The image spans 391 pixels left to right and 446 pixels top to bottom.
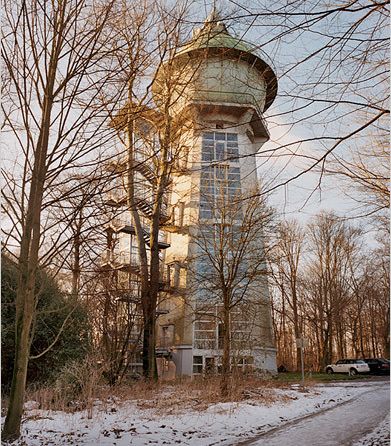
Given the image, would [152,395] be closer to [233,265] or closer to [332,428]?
[233,265]

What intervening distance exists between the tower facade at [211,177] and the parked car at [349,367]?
4.44 m

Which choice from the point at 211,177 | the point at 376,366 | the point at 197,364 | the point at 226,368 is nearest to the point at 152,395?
the point at 226,368

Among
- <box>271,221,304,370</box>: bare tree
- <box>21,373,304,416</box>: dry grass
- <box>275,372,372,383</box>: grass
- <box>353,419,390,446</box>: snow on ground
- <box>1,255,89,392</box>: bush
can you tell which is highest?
<box>271,221,304,370</box>: bare tree

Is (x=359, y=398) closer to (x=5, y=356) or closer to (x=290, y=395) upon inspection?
(x=290, y=395)

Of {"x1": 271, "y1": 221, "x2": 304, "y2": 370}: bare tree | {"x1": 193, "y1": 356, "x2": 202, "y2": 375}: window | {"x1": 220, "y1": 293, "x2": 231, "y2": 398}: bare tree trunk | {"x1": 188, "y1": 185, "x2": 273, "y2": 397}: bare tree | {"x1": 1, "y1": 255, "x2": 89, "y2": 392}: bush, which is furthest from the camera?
{"x1": 193, "y1": 356, "x2": 202, "y2": 375}: window

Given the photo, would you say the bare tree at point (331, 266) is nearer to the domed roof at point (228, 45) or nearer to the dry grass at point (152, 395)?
the domed roof at point (228, 45)

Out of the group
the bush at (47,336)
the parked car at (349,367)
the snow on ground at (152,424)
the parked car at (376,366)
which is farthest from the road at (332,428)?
the parked car at (349,367)

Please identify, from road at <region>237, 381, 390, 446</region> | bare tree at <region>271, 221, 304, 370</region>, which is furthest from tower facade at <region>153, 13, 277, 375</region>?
road at <region>237, 381, 390, 446</region>

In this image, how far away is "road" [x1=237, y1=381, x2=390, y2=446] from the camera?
14.0 ft

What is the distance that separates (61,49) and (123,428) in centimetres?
338

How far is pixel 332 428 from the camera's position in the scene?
517 centimetres

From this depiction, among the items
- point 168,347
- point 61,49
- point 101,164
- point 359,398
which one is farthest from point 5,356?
point 168,347

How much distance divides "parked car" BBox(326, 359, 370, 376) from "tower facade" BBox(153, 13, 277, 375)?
14.6 ft

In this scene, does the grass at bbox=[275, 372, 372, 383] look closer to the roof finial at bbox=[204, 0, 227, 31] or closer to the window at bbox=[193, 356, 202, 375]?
the window at bbox=[193, 356, 202, 375]
